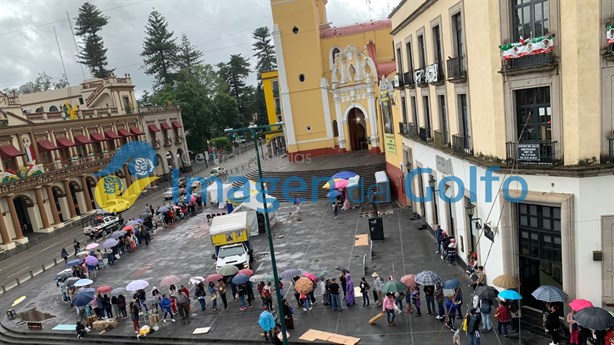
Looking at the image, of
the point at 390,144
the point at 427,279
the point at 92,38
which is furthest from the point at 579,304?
the point at 92,38

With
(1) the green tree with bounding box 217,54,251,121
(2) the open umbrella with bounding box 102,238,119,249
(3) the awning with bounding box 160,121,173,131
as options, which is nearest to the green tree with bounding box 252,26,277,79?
(1) the green tree with bounding box 217,54,251,121

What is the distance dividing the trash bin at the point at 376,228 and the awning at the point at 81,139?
35424mm

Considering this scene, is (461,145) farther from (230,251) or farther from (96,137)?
(96,137)

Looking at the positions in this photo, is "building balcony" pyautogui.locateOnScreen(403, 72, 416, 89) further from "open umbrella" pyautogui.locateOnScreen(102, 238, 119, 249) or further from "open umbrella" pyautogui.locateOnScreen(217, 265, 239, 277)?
"open umbrella" pyautogui.locateOnScreen(102, 238, 119, 249)

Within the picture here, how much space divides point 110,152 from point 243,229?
33.8m

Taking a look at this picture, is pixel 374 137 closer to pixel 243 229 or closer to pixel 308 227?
pixel 308 227

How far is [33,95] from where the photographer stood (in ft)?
201

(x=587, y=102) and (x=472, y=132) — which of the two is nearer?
(x=587, y=102)

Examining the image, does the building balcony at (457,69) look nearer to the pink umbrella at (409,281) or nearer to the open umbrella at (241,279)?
the pink umbrella at (409,281)

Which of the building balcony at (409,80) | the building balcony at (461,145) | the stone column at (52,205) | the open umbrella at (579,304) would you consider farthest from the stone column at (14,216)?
Answer: the open umbrella at (579,304)

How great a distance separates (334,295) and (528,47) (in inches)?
414

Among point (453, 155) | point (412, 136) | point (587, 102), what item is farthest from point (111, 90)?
point (587, 102)

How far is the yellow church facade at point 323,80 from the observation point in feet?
142

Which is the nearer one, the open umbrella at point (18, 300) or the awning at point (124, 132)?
the open umbrella at point (18, 300)
